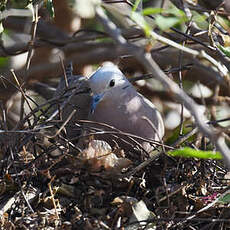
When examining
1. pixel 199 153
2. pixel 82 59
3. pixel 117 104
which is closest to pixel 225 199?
pixel 199 153

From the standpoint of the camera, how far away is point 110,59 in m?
4.48

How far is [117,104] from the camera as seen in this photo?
3.79 m

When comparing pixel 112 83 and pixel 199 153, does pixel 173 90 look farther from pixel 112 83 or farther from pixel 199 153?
pixel 112 83

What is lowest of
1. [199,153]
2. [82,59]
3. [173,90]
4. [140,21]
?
[82,59]

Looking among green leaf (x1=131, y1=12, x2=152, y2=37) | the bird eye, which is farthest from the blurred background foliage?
green leaf (x1=131, y1=12, x2=152, y2=37)

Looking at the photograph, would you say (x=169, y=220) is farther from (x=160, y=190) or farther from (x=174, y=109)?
(x=174, y=109)

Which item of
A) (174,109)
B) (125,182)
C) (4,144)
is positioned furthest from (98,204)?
(174,109)

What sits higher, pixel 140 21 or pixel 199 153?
pixel 140 21

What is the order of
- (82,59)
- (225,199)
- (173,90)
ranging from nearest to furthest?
(173,90)
(225,199)
(82,59)

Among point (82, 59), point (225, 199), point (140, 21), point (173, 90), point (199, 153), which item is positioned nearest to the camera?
point (173, 90)

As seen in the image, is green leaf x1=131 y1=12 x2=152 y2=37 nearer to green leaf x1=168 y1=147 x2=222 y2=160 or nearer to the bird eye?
green leaf x1=168 y1=147 x2=222 y2=160

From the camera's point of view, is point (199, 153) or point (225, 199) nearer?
point (199, 153)

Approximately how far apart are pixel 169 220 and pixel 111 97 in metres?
1.30

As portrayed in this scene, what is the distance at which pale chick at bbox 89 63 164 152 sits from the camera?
12.0ft
